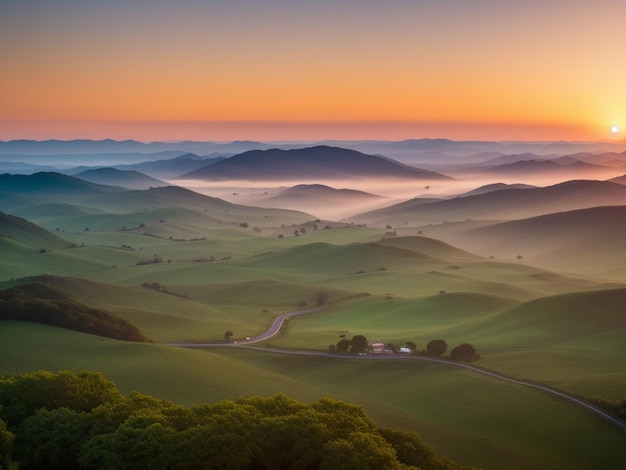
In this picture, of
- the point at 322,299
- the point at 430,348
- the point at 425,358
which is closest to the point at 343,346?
the point at 425,358

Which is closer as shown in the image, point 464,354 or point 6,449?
point 6,449

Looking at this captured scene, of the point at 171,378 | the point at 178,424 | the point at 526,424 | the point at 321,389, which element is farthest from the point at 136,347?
the point at 526,424

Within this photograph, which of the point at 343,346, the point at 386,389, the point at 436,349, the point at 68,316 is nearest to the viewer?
the point at 386,389

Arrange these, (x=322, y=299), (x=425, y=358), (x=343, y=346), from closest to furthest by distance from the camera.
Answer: (x=425, y=358), (x=343, y=346), (x=322, y=299)

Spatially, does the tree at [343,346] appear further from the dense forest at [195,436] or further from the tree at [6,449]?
the tree at [6,449]

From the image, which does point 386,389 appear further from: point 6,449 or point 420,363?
point 6,449

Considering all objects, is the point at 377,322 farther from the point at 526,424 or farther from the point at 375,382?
the point at 526,424

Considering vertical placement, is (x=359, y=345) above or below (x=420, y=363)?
above
